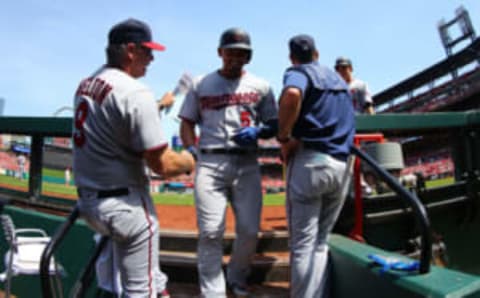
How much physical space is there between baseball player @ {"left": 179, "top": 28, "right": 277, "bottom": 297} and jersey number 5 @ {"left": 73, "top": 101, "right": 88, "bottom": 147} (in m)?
1.02

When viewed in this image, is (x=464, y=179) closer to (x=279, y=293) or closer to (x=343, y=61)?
(x=343, y=61)

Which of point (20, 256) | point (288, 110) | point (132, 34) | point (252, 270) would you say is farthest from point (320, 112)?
point (20, 256)

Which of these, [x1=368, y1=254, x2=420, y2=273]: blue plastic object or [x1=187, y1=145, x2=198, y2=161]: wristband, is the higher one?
[x1=187, y1=145, x2=198, y2=161]: wristband

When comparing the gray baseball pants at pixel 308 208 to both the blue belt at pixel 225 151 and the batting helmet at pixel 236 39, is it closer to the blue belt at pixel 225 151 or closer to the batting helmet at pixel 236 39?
the blue belt at pixel 225 151

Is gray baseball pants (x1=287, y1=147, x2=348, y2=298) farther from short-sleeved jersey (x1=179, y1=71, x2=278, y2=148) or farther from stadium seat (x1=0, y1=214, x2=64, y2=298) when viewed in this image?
stadium seat (x1=0, y1=214, x2=64, y2=298)

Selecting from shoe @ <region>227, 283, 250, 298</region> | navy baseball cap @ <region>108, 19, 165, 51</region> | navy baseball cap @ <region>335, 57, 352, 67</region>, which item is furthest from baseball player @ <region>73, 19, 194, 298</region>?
navy baseball cap @ <region>335, 57, 352, 67</region>

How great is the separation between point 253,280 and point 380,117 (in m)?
1.83

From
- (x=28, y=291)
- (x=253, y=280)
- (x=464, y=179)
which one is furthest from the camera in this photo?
(x=464, y=179)

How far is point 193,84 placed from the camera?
9.88 ft

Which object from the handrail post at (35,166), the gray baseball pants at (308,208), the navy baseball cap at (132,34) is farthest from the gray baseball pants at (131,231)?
the handrail post at (35,166)

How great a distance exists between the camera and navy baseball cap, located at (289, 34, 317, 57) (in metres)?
2.60

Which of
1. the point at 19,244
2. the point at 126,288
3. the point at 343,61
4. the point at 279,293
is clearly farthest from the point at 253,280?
the point at 343,61

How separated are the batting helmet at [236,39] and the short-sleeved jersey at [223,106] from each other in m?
0.28

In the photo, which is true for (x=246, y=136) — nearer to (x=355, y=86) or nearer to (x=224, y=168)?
(x=224, y=168)
